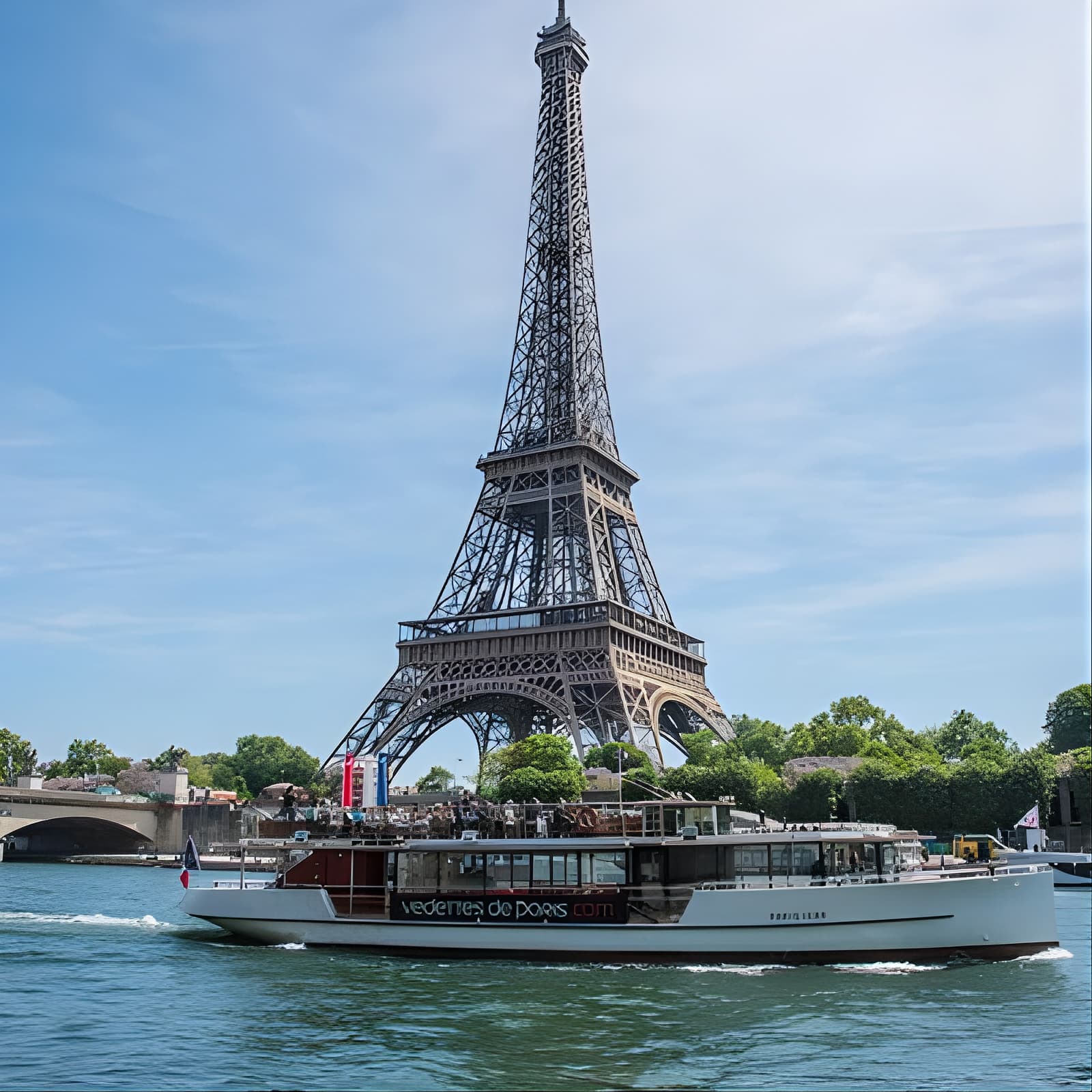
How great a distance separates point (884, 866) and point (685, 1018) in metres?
11.1

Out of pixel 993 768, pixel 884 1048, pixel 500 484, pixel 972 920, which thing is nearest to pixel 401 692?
pixel 500 484

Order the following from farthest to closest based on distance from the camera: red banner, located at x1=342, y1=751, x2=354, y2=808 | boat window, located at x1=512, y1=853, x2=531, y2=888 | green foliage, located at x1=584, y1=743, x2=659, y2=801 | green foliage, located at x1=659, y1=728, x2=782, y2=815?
green foliage, located at x1=659, y1=728, x2=782, y2=815 < green foliage, located at x1=584, y1=743, x2=659, y2=801 < red banner, located at x1=342, y1=751, x2=354, y2=808 < boat window, located at x1=512, y1=853, x2=531, y2=888

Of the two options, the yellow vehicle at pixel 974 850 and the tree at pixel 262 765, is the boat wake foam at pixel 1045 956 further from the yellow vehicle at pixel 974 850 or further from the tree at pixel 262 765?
the tree at pixel 262 765

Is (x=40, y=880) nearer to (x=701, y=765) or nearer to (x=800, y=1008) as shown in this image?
(x=701, y=765)

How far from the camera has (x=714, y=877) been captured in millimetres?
31672

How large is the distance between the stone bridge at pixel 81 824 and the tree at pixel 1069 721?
74731 millimetres

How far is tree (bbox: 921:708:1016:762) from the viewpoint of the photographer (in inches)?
4008

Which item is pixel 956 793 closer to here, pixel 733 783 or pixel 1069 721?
pixel 733 783

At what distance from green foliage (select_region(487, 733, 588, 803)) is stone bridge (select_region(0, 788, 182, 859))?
109 feet

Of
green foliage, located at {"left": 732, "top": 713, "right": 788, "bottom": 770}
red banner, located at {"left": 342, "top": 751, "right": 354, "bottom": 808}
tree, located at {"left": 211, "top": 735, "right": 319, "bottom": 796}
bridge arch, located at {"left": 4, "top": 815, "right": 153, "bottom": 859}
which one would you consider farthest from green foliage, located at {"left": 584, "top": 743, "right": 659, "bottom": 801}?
tree, located at {"left": 211, "top": 735, "right": 319, "bottom": 796}

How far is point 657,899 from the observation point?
102 ft

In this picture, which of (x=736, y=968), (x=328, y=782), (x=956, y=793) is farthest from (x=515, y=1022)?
(x=328, y=782)

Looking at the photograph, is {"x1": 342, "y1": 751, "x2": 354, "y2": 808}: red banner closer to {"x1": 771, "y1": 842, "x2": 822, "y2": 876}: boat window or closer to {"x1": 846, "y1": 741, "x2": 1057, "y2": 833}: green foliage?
{"x1": 771, "y1": 842, "x2": 822, "y2": 876}: boat window

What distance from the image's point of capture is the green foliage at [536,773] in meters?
72.4
